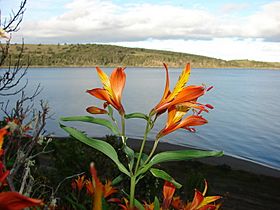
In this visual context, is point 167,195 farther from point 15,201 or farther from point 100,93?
point 15,201

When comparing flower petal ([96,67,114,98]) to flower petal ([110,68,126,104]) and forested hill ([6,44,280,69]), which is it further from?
forested hill ([6,44,280,69])

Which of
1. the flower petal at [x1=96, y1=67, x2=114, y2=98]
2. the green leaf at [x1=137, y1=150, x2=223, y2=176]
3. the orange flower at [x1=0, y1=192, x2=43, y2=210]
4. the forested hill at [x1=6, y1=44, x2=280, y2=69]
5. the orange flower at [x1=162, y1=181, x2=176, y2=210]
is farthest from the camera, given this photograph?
the forested hill at [x1=6, y1=44, x2=280, y2=69]

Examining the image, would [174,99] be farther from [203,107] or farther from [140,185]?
[140,185]

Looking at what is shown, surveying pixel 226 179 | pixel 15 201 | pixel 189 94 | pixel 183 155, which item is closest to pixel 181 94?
pixel 189 94

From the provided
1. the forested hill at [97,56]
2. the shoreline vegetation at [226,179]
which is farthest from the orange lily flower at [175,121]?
the forested hill at [97,56]

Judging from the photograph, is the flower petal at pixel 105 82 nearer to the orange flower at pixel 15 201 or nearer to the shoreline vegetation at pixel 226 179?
the orange flower at pixel 15 201

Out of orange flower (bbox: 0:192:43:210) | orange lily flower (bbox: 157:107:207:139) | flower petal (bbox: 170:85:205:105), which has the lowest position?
orange flower (bbox: 0:192:43:210)

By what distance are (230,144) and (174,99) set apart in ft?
74.7

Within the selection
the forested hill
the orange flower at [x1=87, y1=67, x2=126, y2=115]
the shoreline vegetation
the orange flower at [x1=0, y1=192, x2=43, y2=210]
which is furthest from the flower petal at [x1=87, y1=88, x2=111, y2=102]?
the forested hill

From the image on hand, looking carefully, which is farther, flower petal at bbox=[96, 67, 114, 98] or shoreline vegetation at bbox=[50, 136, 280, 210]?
shoreline vegetation at bbox=[50, 136, 280, 210]

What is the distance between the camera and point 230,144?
893 inches

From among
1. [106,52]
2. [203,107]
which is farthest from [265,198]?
[106,52]

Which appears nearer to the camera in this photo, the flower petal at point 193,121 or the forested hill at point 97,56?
the flower petal at point 193,121

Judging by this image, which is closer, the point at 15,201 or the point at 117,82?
the point at 15,201
